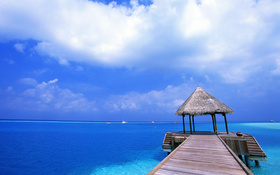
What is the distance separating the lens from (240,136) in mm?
9977

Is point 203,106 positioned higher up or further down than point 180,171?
higher up

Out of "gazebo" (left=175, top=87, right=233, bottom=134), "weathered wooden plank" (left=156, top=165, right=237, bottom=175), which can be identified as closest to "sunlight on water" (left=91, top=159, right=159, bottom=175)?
"gazebo" (left=175, top=87, right=233, bottom=134)

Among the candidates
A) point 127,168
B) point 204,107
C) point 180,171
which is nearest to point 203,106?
point 204,107

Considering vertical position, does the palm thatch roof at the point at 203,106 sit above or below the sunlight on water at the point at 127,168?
above

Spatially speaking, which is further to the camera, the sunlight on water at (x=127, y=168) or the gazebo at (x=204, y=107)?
the gazebo at (x=204, y=107)

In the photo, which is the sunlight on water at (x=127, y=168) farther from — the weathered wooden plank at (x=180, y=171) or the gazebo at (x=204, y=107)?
the weathered wooden plank at (x=180, y=171)

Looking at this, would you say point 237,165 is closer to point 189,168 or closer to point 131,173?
point 189,168

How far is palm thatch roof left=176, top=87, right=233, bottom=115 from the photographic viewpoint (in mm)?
11461

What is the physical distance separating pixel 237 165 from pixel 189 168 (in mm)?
1447

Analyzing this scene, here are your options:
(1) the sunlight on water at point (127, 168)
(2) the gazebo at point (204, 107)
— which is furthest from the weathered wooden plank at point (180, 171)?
(2) the gazebo at point (204, 107)

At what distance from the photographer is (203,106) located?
12.0 metres

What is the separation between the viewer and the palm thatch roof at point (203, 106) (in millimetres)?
11461

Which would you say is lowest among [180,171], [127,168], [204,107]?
[127,168]

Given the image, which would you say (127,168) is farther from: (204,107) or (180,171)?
(180,171)
